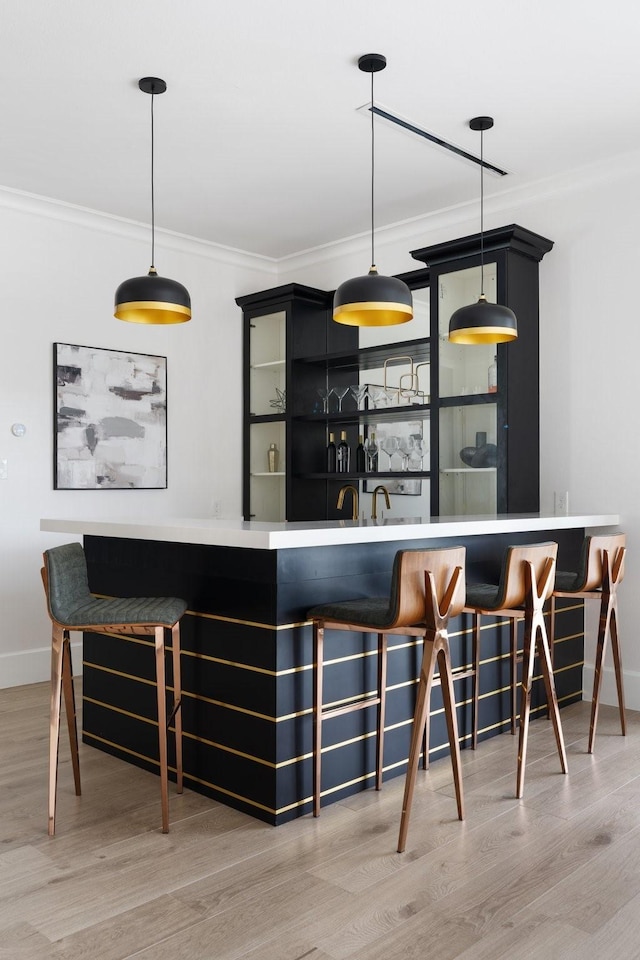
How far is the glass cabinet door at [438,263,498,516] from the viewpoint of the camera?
4527 mm

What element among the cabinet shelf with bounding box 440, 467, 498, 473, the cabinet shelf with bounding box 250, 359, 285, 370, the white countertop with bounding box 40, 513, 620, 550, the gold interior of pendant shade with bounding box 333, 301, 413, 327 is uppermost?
the cabinet shelf with bounding box 250, 359, 285, 370

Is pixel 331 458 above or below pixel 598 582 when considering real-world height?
above

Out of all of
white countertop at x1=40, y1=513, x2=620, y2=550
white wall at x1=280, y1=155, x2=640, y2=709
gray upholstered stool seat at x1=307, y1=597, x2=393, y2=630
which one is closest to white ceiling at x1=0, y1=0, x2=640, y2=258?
white wall at x1=280, y1=155, x2=640, y2=709

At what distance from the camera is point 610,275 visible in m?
4.40

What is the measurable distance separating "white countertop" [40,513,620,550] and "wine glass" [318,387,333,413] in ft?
7.95

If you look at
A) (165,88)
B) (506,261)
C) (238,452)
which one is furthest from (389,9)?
(238,452)

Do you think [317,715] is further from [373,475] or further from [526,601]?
[373,475]

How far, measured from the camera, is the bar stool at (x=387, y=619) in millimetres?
2490

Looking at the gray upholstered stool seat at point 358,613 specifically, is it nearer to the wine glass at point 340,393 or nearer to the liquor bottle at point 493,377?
the liquor bottle at point 493,377

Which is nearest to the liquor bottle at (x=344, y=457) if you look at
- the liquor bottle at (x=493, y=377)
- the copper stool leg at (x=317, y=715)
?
the liquor bottle at (x=493, y=377)

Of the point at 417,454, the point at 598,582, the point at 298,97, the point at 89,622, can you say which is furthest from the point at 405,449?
the point at 89,622

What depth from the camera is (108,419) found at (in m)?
5.18

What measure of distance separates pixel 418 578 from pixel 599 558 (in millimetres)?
1326

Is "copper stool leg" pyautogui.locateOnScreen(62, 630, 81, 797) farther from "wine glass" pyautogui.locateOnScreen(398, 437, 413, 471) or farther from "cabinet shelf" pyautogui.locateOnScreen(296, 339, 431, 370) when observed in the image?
"cabinet shelf" pyautogui.locateOnScreen(296, 339, 431, 370)
